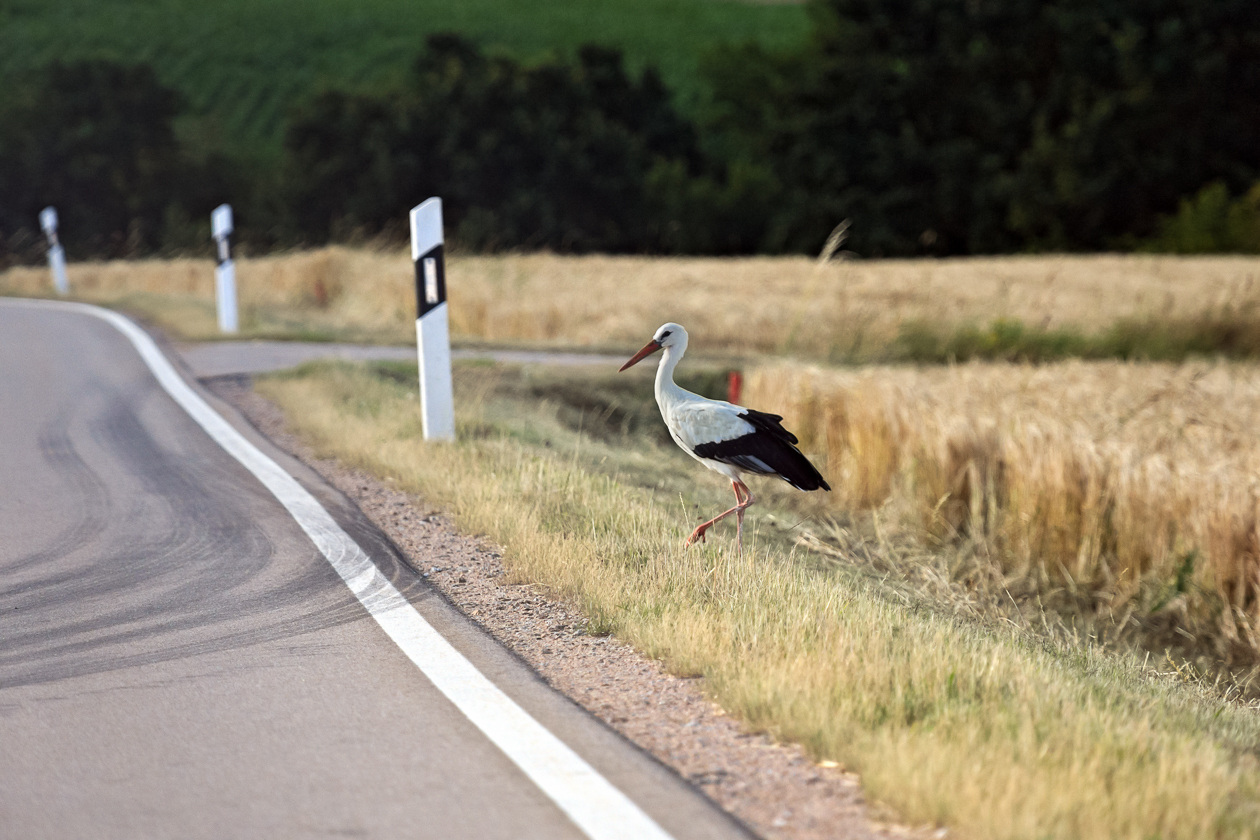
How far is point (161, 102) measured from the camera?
66.6m

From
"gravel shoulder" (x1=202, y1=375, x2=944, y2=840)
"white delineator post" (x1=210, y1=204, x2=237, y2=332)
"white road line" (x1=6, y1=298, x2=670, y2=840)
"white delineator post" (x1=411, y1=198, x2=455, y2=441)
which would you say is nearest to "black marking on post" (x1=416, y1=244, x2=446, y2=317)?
"white delineator post" (x1=411, y1=198, x2=455, y2=441)

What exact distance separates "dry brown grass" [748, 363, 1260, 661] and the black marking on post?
349cm

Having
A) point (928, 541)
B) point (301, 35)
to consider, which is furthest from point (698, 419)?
point (301, 35)

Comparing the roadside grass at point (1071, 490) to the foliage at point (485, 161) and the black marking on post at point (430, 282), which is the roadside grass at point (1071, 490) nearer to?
the black marking on post at point (430, 282)

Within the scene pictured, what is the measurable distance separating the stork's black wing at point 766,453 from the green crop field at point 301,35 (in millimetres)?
87654

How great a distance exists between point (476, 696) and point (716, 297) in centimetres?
1602

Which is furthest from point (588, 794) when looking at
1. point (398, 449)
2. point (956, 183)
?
point (956, 183)

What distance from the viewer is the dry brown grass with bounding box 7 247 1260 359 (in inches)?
698

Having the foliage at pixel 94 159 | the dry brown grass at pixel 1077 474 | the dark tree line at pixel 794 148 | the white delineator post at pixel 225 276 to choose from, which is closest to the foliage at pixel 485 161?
the dark tree line at pixel 794 148

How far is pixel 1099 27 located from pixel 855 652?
158 ft

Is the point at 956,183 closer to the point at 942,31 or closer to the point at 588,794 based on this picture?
the point at 942,31

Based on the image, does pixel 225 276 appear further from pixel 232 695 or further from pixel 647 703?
pixel 647 703

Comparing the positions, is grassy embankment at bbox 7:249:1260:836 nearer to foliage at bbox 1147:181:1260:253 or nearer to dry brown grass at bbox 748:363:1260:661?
dry brown grass at bbox 748:363:1260:661

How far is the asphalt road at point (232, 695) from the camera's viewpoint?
3268 millimetres
